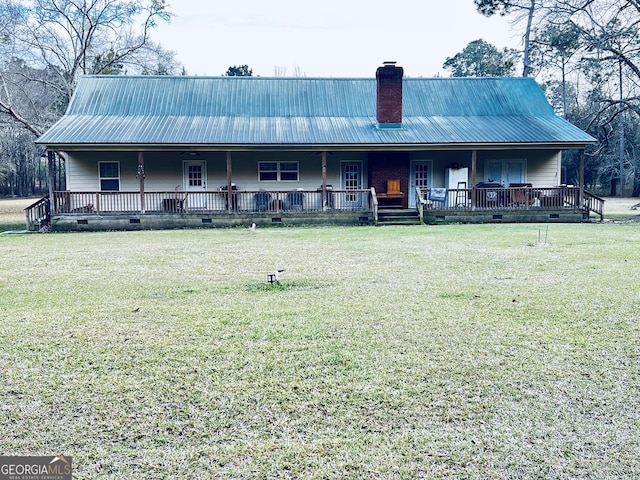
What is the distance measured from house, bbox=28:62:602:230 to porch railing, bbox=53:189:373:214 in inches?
2.1

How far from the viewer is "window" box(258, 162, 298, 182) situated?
907 inches

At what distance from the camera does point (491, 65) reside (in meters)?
45.2

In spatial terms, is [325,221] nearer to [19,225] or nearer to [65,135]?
[65,135]

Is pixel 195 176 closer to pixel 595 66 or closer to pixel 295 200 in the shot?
pixel 295 200

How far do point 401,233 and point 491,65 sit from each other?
1309 inches

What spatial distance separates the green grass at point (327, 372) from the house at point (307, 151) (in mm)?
11328

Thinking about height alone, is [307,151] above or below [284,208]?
above

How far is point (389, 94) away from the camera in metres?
23.5

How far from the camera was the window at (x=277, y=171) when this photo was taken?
23031 millimetres

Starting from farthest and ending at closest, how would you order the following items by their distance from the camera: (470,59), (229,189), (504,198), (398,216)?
(470,59)
(504,198)
(398,216)
(229,189)

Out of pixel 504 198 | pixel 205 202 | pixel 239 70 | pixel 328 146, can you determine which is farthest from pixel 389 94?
pixel 239 70

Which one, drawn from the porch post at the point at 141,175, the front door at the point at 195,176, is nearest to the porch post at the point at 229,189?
the front door at the point at 195,176

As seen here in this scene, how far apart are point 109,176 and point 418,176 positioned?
1263 cm

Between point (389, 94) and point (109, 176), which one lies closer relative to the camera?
point (109, 176)
